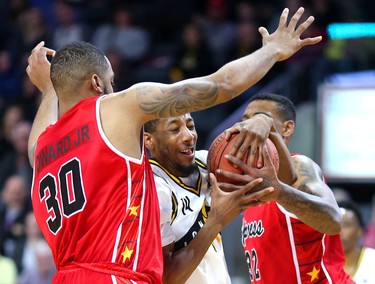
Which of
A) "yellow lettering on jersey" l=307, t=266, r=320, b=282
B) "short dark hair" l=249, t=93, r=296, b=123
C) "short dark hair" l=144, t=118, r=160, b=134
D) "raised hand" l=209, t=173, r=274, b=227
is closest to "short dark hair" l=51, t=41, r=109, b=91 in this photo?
"short dark hair" l=144, t=118, r=160, b=134

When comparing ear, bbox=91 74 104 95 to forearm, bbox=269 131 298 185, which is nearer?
ear, bbox=91 74 104 95

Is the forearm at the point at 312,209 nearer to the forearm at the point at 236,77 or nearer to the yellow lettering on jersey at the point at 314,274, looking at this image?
the yellow lettering on jersey at the point at 314,274

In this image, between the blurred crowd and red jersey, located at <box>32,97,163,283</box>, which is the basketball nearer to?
red jersey, located at <box>32,97,163,283</box>

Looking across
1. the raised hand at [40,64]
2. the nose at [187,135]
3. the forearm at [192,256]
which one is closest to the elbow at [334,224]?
the forearm at [192,256]

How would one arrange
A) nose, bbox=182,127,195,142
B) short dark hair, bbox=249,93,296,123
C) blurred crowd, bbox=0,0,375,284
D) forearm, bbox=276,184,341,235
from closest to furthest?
forearm, bbox=276,184,341,235 < nose, bbox=182,127,195,142 < short dark hair, bbox=249,93,296,123 < blurred crowd, bbox=0,0,375,284

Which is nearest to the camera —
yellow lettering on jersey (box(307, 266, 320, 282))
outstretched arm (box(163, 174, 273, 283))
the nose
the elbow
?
outstretched arm (box(163, 174, 273, 283))

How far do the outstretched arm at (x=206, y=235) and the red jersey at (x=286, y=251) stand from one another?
761mm

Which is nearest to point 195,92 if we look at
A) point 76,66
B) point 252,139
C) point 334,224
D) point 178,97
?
point 178,97

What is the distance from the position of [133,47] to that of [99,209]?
8.58 meters

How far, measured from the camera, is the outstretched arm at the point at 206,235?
450 centimetres

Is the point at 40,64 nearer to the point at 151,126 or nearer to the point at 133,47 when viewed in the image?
the point at 151,126

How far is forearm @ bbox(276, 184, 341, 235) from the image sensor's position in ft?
15.2

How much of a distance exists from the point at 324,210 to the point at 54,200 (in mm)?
1513

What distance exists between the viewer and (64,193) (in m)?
4.47
